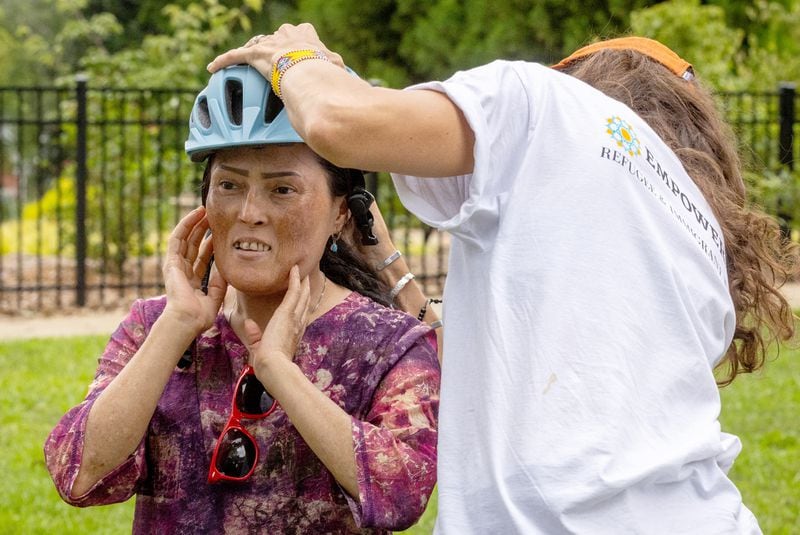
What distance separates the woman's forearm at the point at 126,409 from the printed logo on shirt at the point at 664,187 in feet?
3.30

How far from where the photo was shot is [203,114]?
267 cm

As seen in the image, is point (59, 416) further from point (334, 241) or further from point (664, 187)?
point (664, 187)

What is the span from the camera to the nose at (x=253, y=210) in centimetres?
257

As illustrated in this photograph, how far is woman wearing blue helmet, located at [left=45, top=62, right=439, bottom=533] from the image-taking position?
245 centimetres

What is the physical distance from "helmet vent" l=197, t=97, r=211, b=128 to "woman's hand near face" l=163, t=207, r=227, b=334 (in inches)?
7.7

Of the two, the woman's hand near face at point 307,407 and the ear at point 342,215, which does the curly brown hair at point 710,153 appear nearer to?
the ear at point 342,215

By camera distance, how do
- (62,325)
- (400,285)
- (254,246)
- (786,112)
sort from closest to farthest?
(254,246) → (400,285) → (62,325) → (786,112)

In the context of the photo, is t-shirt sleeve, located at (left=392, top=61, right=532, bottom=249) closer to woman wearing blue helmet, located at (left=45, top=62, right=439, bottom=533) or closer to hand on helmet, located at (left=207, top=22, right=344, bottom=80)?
hand on helmet, located at (left=207, top=22, right=344, bottom=80)

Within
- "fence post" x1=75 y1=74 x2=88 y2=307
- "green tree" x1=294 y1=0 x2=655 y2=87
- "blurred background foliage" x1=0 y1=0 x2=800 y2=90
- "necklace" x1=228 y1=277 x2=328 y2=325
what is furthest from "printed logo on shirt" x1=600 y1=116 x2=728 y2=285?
"green tree" x1=294 y1=0 x2=655 y2=87

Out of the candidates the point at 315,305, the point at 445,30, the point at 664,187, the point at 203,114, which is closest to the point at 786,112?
the point at 445,30

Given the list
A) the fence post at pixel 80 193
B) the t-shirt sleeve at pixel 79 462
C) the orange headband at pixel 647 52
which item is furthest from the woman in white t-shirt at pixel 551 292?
the fence post at pixel 80 193

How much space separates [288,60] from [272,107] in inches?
15.6

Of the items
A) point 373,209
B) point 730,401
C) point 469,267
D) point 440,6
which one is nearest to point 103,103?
point 730,401

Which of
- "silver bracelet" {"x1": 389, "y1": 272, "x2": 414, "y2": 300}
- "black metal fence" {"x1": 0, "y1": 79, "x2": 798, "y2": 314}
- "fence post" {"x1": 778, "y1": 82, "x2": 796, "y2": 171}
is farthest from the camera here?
"fence post" {"x1": 778, "y1": 82, "x2": 796, "y2": 171}
